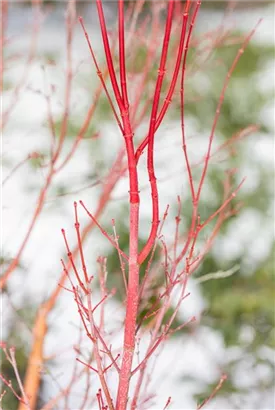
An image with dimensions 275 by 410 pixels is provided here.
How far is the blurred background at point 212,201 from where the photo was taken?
1795 mm

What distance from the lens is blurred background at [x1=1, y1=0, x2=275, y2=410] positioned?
179 cm

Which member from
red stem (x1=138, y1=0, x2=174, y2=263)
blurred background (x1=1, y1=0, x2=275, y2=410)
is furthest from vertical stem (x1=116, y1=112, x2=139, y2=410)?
blurred background (x1=1, y1=0, x2=275, y2=410)

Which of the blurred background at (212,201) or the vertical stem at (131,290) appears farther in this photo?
the blurred background at (212,201)

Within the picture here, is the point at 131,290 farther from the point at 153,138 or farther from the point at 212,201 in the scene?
the point at 212,201

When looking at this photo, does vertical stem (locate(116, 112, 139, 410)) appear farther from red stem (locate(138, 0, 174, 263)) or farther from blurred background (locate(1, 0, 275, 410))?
blurred background (locate(1, 0, 275, 410))

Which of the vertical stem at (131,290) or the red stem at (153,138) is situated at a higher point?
the red stem at (153,138)

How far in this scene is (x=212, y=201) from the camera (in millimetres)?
2059

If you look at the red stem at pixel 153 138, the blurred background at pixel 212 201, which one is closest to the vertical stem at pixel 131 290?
the red stem at pixel 153 138

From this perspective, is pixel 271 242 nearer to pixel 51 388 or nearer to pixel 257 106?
pixel 257 106

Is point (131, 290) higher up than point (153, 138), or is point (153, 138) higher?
point (153, 138)

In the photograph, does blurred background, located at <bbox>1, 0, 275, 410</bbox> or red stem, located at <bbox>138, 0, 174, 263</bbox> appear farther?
blurred background, located at <bbox>1, 0, 275, 410</bbox>

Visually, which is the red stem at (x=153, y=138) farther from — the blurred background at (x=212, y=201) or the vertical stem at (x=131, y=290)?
the blurred background at (x=212, y=201)

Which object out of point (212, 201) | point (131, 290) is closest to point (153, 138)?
point (131, 290)

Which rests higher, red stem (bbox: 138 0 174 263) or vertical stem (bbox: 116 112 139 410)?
red stem (bbox: 138 0 174 263)
